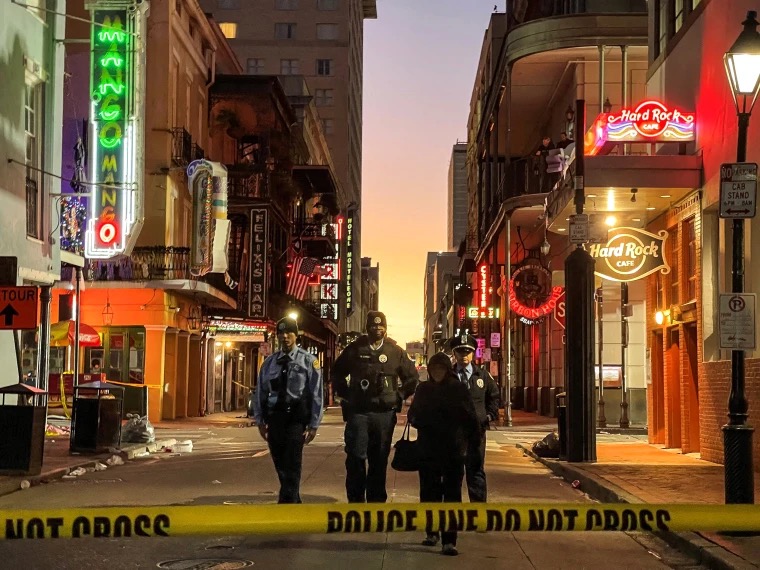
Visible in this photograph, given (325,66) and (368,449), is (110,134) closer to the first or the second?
(368,449)

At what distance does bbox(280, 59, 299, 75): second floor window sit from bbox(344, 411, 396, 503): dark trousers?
93110 mm

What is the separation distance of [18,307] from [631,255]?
10559mm

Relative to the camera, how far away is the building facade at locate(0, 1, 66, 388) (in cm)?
2044

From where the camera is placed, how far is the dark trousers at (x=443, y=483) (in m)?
9.66

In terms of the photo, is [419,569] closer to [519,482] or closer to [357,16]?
[519,482]

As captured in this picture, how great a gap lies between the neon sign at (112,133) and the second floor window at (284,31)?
77474mm

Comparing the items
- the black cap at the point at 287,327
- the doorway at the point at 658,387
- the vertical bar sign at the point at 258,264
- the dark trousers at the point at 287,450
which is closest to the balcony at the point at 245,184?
the vertical bar sign at the point at 258,264

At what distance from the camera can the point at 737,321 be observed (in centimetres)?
1098

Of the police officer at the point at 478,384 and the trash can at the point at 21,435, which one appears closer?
the police officer at the point at 478,384

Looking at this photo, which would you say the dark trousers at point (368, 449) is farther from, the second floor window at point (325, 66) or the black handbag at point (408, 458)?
the second floor window at point (325, 66)

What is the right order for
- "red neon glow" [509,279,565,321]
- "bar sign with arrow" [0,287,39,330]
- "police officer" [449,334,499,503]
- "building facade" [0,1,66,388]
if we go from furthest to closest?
1. "red neon glow" [509,279,565,321]
2. "building facade" [0,1,66,388]
3. "bar sign with arrow" [0,287,39,330]
4. "police officer" [449,334,499,503]

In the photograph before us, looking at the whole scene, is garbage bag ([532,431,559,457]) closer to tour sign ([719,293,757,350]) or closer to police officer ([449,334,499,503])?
police officer ([449,334,499,503])

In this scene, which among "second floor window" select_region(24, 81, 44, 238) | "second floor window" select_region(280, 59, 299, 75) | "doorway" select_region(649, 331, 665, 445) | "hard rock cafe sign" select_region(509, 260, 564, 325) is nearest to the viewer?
"second floor window" select_region(24, 81, 44, 238)

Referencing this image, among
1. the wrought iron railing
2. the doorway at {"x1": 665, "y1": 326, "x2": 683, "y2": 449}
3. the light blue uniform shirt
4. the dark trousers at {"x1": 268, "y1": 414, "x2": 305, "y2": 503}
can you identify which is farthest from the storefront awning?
the dark trousers at {"x1": 268, "y1": 414, "x2": 305, "y2": 503}
